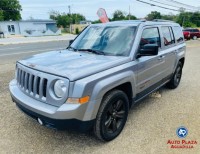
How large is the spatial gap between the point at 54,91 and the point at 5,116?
1887mm

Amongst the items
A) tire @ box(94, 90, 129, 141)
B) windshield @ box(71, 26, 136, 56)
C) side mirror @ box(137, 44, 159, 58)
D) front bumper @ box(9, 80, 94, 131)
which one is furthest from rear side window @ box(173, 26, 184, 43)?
front bumper @ box(9, 80, 94, 131)

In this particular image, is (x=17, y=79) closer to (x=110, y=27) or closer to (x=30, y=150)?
(x=30, y=150)

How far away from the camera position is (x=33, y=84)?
2.94 m

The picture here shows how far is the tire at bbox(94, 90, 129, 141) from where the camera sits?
116 inches

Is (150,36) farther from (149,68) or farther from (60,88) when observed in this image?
(60,88)

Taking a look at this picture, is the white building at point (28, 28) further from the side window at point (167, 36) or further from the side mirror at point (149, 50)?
the side mirror at point (149, 50)

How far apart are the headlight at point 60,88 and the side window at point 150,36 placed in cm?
166

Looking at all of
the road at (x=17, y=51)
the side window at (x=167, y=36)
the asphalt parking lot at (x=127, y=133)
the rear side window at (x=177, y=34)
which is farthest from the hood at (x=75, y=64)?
the road at (x=17, y=51)

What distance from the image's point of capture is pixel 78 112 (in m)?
2.62

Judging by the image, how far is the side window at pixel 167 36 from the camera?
15.0 ft

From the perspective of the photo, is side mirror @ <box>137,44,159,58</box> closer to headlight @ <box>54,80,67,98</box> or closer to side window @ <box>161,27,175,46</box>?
side window @ <box>161,27,175,46</box>

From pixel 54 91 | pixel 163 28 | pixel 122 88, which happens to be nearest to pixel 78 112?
pixel 54 91

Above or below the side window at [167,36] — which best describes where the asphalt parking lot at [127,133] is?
below

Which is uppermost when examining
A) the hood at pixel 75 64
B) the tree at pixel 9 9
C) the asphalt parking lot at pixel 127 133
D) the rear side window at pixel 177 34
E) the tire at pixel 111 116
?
the tree at pixel 9 9
